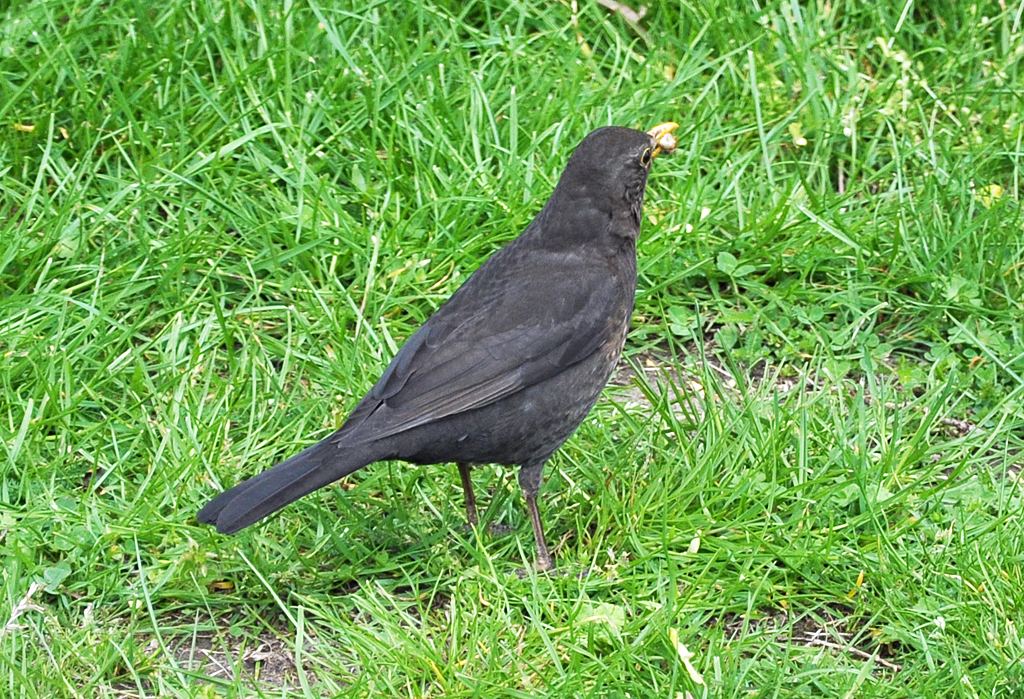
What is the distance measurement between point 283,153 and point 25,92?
102 cm

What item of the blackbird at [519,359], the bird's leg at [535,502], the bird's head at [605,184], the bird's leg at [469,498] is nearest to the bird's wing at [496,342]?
the blackbird at [519,359]

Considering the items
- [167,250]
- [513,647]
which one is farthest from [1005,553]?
[167,250]

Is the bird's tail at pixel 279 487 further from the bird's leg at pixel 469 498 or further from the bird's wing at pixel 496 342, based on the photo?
the bird's leg at pixel 469 498

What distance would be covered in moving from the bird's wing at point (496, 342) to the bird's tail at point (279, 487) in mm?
67

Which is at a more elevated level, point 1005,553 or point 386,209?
point 386,209

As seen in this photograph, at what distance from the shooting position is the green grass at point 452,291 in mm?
3717

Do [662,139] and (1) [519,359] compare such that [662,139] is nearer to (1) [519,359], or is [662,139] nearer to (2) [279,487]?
(1) [519,359]

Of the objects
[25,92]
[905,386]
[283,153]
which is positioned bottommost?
[905,386]

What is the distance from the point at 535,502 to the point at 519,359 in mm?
451

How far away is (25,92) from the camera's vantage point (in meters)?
5.30

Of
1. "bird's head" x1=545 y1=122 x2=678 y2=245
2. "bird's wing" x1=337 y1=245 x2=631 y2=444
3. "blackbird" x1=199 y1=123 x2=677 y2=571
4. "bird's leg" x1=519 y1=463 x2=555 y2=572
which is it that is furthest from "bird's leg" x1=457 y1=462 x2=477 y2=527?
"bird's head" x1=545 y1=122 x2=678 y2=245

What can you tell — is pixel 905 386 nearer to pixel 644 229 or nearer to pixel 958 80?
pixel 644 229

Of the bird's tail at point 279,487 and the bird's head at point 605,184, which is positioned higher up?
the bird's head at point 605,184

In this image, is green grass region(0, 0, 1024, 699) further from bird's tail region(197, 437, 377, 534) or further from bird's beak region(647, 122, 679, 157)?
bird's beak region(647, 122, 679, 157)
